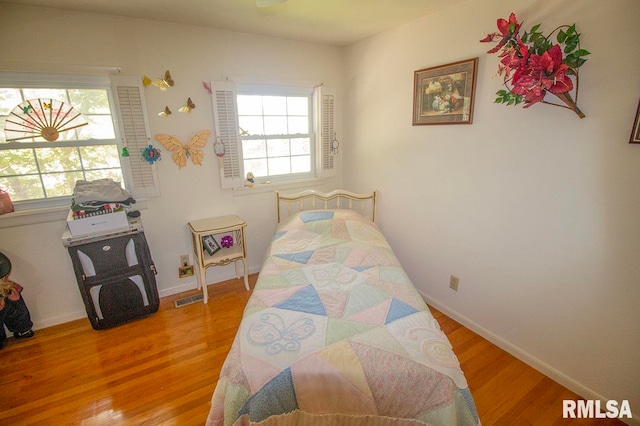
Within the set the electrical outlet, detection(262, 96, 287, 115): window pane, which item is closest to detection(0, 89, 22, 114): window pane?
detection(262, 96, 287, 115): window pane

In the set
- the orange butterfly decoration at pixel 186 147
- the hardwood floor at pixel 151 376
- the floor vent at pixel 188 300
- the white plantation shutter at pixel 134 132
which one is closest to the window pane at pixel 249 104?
the orange butterfly decoration at pixel 186 147

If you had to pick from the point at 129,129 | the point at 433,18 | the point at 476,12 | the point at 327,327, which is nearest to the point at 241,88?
the point at 129,129

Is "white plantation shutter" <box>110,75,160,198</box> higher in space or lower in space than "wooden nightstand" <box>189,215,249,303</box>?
higher

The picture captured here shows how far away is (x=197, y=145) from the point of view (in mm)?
2621

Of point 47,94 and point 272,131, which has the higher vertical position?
point 47,94

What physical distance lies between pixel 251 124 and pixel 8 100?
1749mm

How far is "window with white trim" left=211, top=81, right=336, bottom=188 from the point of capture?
8.89 ft

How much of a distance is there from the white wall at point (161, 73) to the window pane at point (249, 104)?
219 millimetres

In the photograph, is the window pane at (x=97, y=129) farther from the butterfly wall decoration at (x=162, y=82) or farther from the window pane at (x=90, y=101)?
the butterfly wall decoration at (x=162, y=82)

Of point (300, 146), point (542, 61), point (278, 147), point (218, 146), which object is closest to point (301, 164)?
point (300, 146)

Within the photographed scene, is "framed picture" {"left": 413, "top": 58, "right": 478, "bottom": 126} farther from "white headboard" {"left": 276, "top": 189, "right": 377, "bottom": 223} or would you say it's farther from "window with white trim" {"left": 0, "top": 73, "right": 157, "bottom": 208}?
"window with white trim" {"left": 0, "top": 73, "right": 157, "bottom": 208}

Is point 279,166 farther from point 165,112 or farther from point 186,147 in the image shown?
point 165,112

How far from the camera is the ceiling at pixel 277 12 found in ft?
6.44

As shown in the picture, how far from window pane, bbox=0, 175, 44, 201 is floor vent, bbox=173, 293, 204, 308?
1.35 meters
